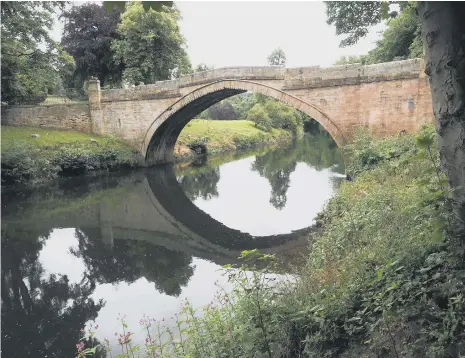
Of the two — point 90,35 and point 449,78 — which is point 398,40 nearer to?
point 90,35

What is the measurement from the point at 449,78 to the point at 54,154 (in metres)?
17.1

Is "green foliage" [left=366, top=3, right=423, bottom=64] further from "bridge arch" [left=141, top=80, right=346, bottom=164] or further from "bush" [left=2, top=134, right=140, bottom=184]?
"bush" [left=2, top=134, right=140, bottom=184]

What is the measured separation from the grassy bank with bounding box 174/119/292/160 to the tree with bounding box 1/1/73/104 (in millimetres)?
8399

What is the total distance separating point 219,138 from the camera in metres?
29.0

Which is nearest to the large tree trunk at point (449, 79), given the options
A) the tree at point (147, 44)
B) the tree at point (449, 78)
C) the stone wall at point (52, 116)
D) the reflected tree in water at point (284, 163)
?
the tree at point (449, 78)

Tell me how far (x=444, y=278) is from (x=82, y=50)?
27842 millimetres

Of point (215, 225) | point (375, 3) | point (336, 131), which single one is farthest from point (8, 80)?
point (375, 3)

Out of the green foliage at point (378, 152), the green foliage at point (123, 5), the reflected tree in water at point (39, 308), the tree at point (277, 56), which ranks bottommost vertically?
the reflected tree in water at point (39, 308)

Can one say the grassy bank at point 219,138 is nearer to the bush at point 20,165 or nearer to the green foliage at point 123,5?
the bush at point 20,165

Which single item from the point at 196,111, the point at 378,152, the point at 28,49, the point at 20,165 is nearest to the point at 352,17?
the point at 196,111

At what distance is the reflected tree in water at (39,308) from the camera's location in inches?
210

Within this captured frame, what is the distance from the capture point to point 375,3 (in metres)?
20.7

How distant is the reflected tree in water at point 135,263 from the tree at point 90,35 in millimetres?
19261

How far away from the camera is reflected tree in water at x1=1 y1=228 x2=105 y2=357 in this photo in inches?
210
